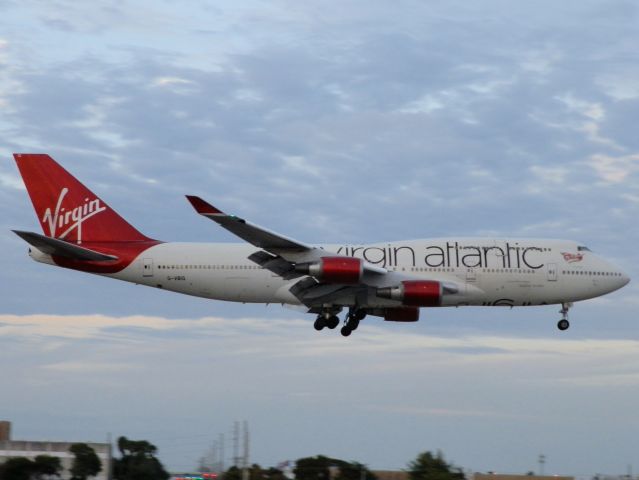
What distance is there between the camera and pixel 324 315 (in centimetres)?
5028

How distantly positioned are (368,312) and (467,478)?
939 inches

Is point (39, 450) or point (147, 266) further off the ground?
point (147, 266)

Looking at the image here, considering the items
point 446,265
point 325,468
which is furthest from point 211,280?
point 325,468

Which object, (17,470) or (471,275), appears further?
(17,470)

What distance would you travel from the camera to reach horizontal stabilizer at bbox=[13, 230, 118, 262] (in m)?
46.8

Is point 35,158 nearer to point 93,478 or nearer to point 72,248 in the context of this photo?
point 72,248

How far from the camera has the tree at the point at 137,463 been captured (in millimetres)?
76375

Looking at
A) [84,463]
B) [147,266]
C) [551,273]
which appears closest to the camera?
[147,266]

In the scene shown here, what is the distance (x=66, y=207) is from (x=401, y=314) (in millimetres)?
18259

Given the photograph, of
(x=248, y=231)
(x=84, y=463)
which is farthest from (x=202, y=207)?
(x=84, y=463)

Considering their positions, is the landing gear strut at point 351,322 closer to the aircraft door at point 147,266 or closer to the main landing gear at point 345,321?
the main landing gear at point 345,321

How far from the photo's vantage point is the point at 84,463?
7994 cm

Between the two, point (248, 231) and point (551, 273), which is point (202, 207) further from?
point (551, 273)

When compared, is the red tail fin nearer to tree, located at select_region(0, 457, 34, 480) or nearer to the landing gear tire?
the landing gear tire
